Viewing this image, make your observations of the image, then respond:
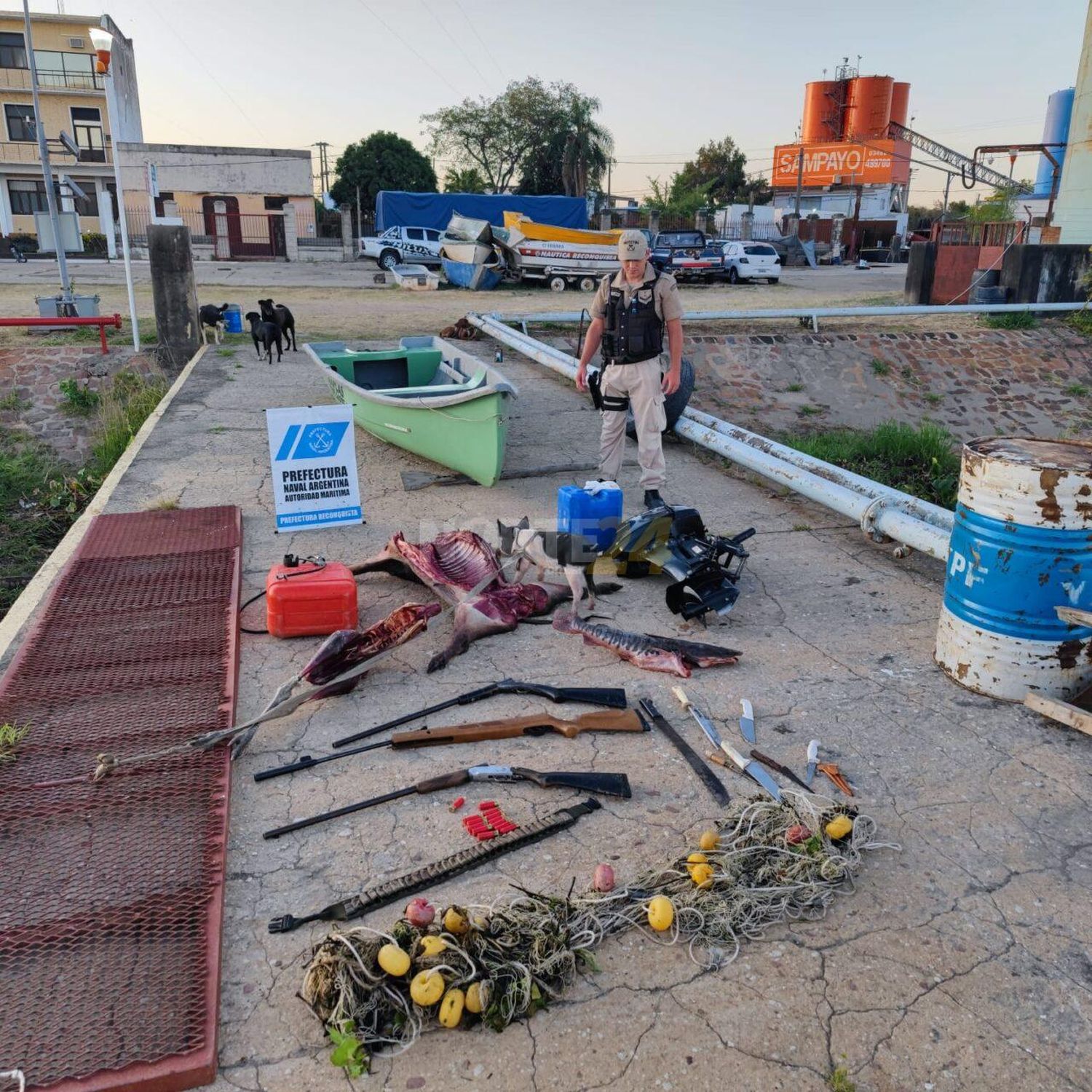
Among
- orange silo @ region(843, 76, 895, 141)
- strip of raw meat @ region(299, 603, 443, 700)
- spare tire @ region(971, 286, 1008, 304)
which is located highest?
orange silo @ region(843, 76, 895, 141)

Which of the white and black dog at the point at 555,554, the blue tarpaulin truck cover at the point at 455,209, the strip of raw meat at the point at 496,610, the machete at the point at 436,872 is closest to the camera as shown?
the machete at the point at 436,872

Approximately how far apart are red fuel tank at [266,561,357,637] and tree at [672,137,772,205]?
2851 inches

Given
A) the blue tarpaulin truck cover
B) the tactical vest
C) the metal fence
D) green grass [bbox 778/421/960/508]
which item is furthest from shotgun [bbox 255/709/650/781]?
the metal fence

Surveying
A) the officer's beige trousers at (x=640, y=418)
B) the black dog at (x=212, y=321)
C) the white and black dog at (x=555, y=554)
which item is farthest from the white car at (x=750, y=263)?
the white and black dog at (x=555, y=554)

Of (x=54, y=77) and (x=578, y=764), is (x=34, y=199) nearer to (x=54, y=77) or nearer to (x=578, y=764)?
(x=54, y=77)

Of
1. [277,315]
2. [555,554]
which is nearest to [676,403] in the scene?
[555,554]

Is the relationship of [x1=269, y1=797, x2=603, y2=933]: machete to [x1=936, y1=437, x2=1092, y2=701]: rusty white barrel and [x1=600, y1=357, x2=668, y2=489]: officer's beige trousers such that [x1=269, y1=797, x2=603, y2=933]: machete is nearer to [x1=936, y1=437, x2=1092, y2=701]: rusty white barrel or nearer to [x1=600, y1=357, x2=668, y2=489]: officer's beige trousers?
[x1=936, y1=437, x2=1092, y2=701]: rusty white barrel

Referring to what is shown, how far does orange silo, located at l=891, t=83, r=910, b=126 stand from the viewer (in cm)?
7162

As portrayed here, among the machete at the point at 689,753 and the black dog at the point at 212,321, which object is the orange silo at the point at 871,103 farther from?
the machete at the point at 689,753

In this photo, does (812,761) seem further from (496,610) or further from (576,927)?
(496,610)

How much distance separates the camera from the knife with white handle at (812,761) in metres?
3.65

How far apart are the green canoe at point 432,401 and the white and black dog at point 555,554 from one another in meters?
1.54

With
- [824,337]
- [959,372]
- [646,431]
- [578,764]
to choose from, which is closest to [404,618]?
[578,764]

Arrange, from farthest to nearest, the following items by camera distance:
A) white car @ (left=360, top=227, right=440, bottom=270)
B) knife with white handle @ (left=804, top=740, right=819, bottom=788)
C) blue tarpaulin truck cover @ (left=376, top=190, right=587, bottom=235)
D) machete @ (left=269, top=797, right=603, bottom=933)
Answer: blue tarpaulin truck cover @ (left=376, top=190, right=587, bottom=235) → white car @ (left=360, top=227, right=440, bottom=270) → knife with white handle @ (left=804, top=740, right=819, bottom=788) → machete @ (left=269, top=797, right=603, bottom=933)
